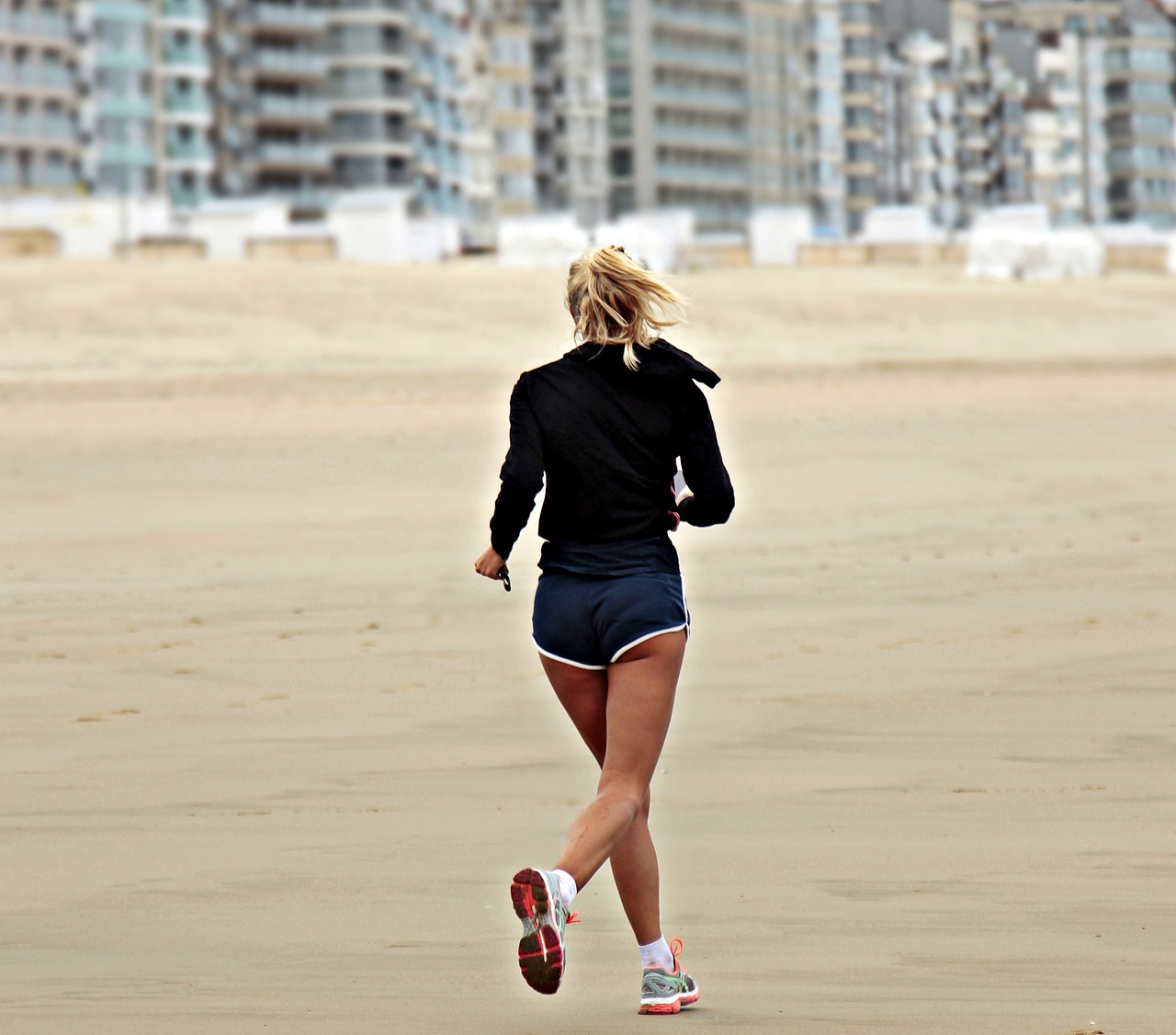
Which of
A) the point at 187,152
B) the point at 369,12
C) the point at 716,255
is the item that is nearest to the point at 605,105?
the point at 369,12

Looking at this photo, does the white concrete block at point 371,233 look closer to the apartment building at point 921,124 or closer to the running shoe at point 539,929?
the running shoe at point 539,929

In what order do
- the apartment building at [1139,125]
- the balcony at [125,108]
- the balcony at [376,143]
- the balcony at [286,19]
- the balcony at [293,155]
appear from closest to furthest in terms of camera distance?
the balcony at [125,108] < the balcony at [293,155] < the balcony at [286,19] < the balcony at [376,143] < the apartment building at [1139,125]

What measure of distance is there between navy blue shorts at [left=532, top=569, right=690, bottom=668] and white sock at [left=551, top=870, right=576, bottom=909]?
43cm

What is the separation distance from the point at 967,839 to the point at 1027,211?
59299mm

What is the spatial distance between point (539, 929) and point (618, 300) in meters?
1.24

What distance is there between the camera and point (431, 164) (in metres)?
118

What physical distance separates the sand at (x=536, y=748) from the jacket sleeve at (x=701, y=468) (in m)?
0.73

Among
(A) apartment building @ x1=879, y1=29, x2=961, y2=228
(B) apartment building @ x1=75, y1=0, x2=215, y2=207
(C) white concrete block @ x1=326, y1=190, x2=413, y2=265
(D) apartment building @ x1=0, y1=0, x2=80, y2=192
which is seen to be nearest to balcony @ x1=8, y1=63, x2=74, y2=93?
(D) apartment building @ x1=0, y1=0, x2=80, y2=192

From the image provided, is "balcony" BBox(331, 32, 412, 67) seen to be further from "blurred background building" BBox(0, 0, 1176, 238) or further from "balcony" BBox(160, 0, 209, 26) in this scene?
"balcony" BBox(160, 0, 209, 26)

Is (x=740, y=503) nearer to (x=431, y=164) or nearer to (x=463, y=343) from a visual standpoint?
(x=463, y=343)

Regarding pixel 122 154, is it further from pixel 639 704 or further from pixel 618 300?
pixel 639 704

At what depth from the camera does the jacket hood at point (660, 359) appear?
4.58 m

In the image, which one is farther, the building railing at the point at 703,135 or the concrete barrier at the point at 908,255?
the building railing at the point at 703,135

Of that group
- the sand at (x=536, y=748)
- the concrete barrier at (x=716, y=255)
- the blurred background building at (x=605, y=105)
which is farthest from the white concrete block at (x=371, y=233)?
the blurred background building at (x=605, y=105)
